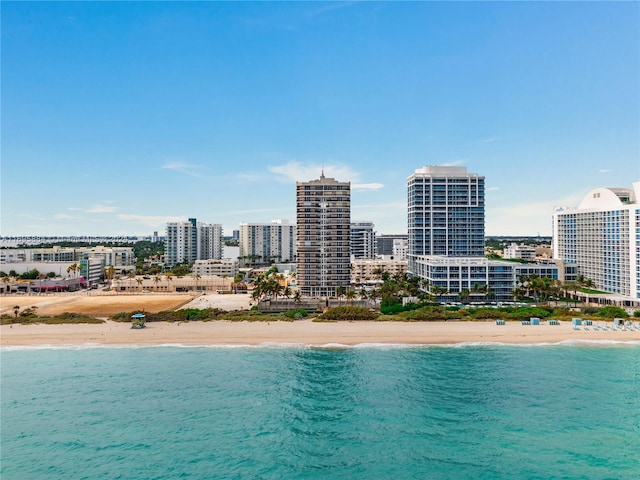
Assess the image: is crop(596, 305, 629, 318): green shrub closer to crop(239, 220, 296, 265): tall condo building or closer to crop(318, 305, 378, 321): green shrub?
crop(318, 305, 378, 321): green shrub

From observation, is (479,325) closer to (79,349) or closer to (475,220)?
(475,220)

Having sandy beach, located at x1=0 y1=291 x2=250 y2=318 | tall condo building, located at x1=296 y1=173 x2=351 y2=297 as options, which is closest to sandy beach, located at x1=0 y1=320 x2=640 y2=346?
sandy beach, located at x1=0 y1=291 x2=250 y2=318

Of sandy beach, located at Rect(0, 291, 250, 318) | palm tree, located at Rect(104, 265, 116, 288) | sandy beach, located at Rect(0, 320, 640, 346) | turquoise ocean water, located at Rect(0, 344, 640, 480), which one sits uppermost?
palm tree, located at Rect(104, 265, 116, 288)

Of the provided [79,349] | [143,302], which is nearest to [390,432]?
[79,349]

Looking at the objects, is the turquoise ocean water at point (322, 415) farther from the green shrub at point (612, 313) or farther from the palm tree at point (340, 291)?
the palm tree at point (340, 291)

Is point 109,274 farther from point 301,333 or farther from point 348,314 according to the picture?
point 301,333

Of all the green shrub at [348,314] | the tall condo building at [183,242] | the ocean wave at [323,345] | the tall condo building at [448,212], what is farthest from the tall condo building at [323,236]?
the tall condo building at [183,242]

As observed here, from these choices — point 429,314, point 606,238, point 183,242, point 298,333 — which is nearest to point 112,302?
point 298,333

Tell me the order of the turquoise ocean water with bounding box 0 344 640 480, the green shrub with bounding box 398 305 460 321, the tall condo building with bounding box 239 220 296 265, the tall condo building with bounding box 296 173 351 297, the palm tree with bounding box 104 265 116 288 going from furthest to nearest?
the tall condo building with bounding box 239 220 296 265 < the palm tree with bounding box 104 265 116 288 < the tall condo building with bounding box 296 173 351 297 < the green shrub with bounding box 398 305 460 321 < the turquoise ocean water with bounding box 0 344 640 480
